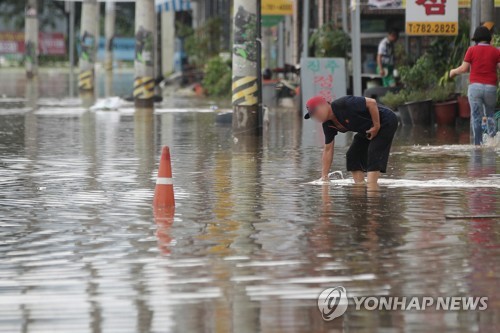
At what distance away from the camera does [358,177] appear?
14930 millimetres

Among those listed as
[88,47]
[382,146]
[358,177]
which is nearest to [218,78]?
[88,47]

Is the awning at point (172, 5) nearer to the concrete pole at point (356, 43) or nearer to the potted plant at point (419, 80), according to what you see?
the concrete pole at point (356, 43)

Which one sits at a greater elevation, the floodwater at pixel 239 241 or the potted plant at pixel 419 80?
the potted plant at pixel 419 80

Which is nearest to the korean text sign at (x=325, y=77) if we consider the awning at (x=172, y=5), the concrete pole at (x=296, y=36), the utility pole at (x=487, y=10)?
the utility pole at (x=487, y=10)

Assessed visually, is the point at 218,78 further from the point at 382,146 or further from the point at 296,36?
the point at 382,146

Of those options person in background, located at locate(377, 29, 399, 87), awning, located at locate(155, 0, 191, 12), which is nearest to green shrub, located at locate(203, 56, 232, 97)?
awning, located at locate(155, 0, 191, 12)

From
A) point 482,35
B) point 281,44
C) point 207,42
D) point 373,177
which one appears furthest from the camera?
point 207,42

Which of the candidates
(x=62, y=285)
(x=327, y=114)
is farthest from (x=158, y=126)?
(x=62, y=285)

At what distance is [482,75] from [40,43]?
90542mm

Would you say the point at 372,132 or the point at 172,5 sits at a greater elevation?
the point at 172,5

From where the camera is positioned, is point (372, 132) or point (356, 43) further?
point (356, 43)

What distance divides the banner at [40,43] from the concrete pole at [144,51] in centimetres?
6913

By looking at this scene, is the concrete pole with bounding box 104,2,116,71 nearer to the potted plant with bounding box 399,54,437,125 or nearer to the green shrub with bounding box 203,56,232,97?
the green shrub with bounding box 203,56,232,97

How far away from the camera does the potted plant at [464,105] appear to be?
81.0ft
